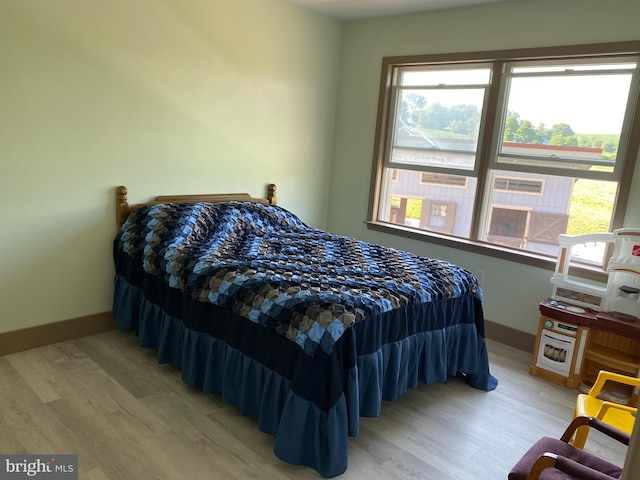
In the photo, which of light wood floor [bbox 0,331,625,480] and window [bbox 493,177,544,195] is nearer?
light wood floor [bbox 0,331,625,480]

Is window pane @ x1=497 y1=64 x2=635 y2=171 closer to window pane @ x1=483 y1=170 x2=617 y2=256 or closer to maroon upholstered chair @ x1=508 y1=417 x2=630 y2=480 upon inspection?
window pane @ x1=483 y1=170 x2=617 y2=256

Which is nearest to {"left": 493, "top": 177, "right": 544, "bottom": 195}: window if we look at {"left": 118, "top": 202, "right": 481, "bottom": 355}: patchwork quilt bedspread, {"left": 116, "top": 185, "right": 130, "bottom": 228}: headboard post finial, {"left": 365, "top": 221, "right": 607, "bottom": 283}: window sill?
{"left": 365, "top": 221, "right": 607, "bottom": 283}: window sill

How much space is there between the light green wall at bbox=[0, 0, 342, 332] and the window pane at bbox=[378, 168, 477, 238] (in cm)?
109

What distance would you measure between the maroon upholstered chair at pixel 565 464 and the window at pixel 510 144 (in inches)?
75.3

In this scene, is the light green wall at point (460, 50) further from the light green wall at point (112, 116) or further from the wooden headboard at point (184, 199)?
the wooden headboard at point (184, 199)

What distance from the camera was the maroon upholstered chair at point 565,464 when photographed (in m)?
1.33

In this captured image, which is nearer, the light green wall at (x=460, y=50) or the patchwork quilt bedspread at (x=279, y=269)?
the patchwork quilt bedspread at (x=279, y=269)

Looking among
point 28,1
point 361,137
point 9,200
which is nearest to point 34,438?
point 9,200

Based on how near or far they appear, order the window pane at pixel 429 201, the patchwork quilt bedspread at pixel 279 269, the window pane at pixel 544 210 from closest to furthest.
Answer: the patchwork quilt bedspread at pixel 279 269
the window pane at pixel 544 210
the window pane at pixel 429 201

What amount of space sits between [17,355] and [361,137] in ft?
10.4

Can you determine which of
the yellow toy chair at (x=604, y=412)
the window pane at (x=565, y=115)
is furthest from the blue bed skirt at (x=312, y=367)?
the window pane at (x=565, y=115)

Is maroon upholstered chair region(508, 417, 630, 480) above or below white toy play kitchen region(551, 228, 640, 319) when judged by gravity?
below

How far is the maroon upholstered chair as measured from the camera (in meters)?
1.33

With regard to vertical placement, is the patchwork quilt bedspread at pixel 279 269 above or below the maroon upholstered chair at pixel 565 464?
above
